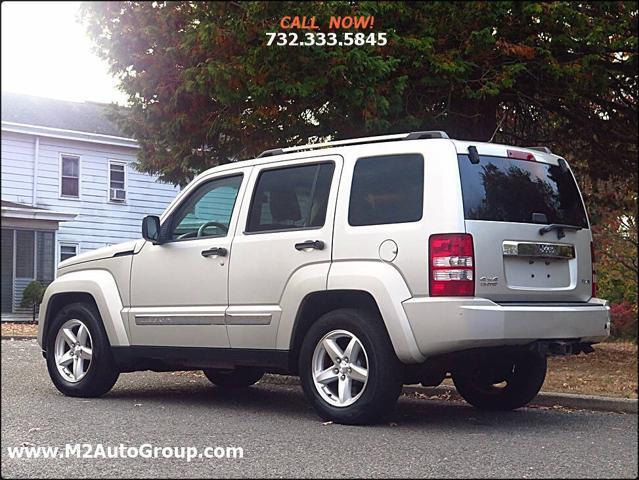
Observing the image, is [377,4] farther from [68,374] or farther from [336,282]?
[68,374]

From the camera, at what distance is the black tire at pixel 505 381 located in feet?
24.8

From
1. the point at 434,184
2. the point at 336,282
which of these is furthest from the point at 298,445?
the point at 434,184

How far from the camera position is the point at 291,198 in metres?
7.39

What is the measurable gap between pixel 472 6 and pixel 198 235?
4439 mm

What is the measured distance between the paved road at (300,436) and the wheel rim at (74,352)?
0.81 ft

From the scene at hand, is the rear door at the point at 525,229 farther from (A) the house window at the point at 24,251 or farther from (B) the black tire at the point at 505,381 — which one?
(A) the house window at the point at 24,251

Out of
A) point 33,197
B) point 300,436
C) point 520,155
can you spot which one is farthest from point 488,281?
point 33,197

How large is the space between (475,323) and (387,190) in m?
1.22

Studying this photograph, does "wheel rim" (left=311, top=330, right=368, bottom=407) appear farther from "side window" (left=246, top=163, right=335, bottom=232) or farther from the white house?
the white house

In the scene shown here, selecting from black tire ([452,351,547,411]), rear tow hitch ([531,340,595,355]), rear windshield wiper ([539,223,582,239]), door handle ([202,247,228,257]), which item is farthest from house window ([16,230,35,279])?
black tire ([452,351,547,411])

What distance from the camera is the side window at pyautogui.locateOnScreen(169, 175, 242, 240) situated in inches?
307

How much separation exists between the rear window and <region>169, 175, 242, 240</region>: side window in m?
2.19

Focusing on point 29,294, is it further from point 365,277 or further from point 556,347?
point 556,347

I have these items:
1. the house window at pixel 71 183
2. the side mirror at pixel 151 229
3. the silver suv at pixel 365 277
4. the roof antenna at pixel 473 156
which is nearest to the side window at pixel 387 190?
the silver suv at pixel 365 277
